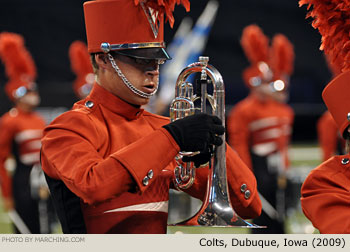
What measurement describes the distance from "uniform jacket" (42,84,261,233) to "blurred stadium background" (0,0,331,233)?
6377mm

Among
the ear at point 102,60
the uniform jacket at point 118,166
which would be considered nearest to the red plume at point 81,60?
the uniform jacket at point 118,166

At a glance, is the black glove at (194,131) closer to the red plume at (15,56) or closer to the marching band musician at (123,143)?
the marching band musician at (123,143)

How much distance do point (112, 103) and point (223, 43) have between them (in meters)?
8.54

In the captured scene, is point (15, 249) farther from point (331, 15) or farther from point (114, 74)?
point (331, 15)

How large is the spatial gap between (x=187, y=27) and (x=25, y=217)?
423 centimetres

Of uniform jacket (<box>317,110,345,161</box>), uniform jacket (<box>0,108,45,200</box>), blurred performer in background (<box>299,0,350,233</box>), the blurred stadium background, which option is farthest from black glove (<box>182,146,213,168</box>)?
the blurred stadium background

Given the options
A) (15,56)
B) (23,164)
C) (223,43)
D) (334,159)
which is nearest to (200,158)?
(334,159)

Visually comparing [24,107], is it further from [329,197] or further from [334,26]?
[329,197]

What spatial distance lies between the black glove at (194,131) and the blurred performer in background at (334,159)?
446 mm

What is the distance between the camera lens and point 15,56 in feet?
25.2

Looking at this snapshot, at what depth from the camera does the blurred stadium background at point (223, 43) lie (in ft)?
32.0

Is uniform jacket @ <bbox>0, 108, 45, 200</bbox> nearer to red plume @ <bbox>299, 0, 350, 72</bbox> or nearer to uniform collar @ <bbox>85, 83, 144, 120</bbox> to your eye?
uniform collar @ <bbox>85, 83, 144, 120</bbox>

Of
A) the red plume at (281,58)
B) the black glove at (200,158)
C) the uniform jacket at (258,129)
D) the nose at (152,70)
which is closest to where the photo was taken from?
the black glove at (200,158)

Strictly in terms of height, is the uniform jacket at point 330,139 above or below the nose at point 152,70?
below
